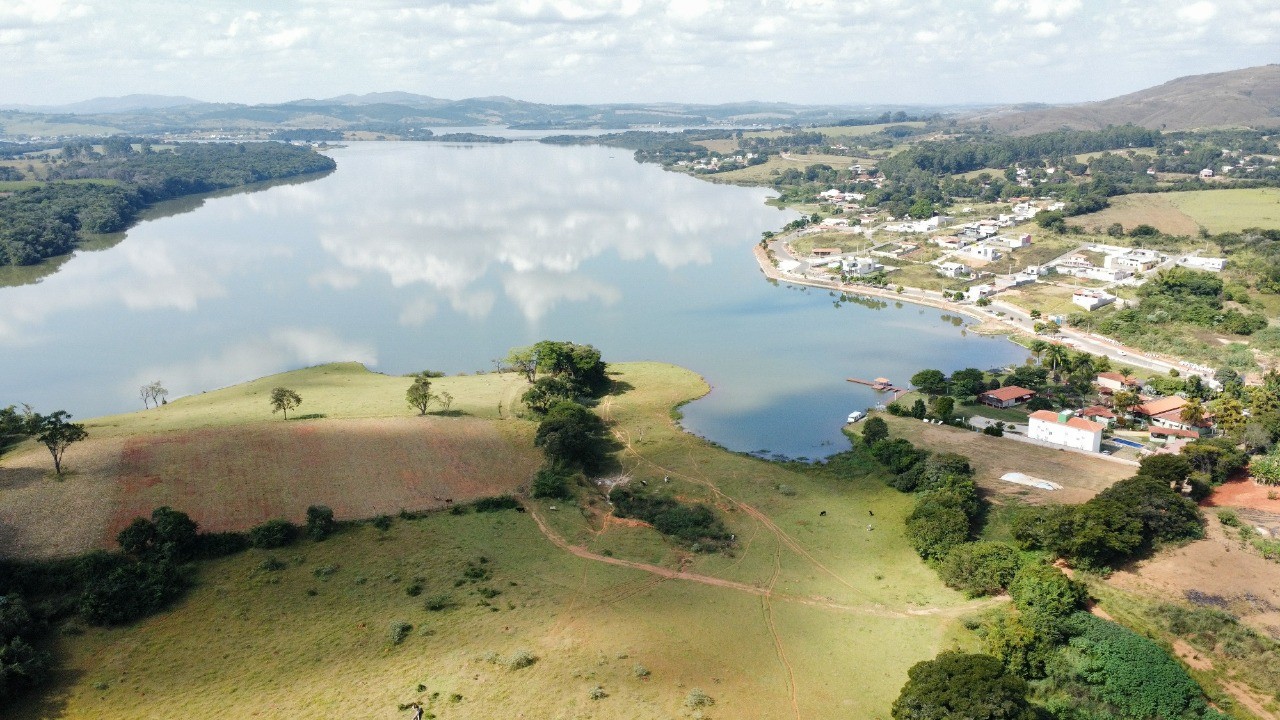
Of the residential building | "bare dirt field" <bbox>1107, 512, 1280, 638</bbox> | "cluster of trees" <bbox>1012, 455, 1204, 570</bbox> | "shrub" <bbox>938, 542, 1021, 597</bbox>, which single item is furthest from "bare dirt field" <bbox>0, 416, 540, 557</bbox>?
the residential building

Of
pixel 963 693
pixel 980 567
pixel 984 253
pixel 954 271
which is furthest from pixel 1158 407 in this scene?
pixel 984 253

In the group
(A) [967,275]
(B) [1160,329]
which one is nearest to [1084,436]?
(B) [1160,329]

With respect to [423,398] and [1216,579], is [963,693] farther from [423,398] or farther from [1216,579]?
[423,398]

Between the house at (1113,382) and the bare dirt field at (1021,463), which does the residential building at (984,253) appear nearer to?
the house at (1113,382)

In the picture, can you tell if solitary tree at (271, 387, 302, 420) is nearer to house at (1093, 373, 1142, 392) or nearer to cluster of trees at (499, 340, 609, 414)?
cluster of trees at (499, 340, 609, 414)

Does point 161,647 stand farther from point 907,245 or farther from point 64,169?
point 64,169

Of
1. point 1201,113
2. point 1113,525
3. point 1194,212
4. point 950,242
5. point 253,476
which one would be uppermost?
point 1201,113

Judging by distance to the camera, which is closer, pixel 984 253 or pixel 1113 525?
pixel 1113 525
